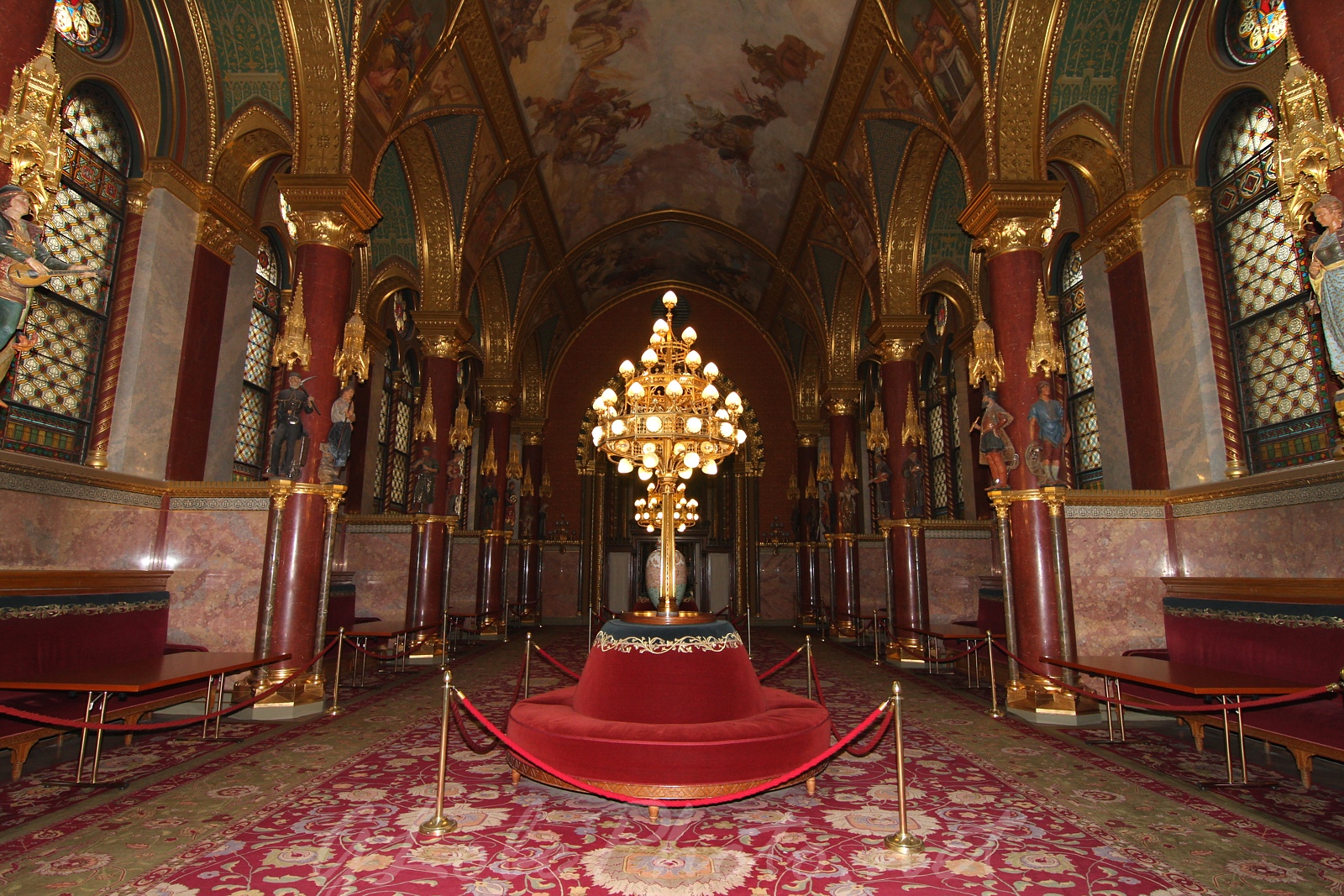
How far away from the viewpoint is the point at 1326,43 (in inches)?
204

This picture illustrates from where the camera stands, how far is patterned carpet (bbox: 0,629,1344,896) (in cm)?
376

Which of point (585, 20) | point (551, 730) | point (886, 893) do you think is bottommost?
point (886, 893)

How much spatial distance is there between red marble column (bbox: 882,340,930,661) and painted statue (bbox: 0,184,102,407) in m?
12.0

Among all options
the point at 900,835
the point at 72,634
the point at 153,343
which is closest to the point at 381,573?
the point at 153,343

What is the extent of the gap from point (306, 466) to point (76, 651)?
108 inches

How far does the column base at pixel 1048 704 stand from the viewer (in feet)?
26.0

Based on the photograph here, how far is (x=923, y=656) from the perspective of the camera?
42.8ft

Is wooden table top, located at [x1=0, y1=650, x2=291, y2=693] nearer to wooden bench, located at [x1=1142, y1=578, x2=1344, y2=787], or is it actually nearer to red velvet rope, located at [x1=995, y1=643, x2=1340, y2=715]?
red velvet rope, located at [x1=995, y1=643, x2=1340, y2=715]

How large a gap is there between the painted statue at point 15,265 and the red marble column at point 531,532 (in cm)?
1755

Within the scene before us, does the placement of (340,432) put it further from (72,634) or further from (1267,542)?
(1267,542)

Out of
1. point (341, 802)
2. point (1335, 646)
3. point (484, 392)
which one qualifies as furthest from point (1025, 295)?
point (484, 392)

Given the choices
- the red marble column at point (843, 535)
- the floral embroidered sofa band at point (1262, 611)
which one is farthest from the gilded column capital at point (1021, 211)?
the red marble column at point (843, 535)

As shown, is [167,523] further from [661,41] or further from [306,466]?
[661,41]

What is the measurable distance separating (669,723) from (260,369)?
11180 millimetres
